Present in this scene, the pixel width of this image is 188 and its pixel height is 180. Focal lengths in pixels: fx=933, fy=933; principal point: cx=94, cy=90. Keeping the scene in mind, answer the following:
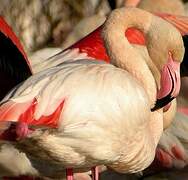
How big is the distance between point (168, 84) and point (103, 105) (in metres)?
0.52

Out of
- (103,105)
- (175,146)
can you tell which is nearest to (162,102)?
(103,105)

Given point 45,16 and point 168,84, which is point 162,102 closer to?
point 168,84

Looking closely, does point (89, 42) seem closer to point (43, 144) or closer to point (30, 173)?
point (30, 173)

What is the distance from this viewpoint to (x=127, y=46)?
15.3 ft

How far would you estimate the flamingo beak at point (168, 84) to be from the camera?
4488 mm

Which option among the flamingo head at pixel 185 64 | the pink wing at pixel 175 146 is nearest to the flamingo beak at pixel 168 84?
the flamingo head at pixel 185 64

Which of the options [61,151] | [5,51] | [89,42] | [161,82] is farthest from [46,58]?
[61,151]

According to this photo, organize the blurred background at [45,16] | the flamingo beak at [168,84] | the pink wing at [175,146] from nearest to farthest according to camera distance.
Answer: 1. the flamingo beak at [168,84]
2. the pink wing at [175,146]
3. the blurred background at [45,16]

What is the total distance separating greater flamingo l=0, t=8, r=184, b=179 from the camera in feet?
13.1

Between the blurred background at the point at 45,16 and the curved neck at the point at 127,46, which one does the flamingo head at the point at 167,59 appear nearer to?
the curved neck at the point at 127,46

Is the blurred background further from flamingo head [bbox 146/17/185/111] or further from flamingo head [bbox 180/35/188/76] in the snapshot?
flamingo head [bbox 146/17/185/111]

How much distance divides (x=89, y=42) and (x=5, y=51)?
1.98 feet

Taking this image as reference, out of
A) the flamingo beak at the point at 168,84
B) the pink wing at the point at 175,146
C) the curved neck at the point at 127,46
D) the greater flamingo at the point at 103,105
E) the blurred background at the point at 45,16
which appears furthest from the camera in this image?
the blurred background at the point at 45,16

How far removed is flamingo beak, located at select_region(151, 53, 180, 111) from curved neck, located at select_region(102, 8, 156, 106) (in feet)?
0.15
